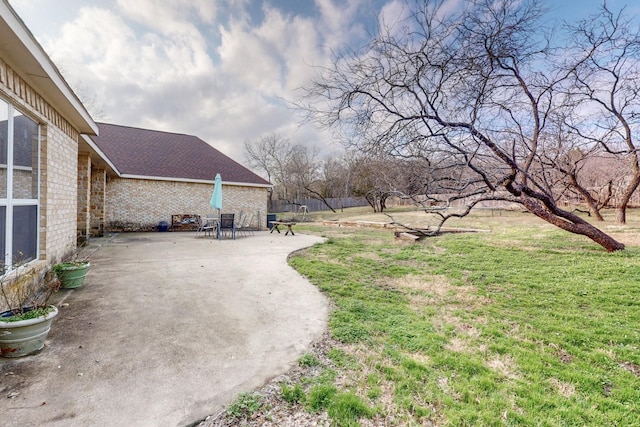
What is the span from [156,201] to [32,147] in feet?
31.4

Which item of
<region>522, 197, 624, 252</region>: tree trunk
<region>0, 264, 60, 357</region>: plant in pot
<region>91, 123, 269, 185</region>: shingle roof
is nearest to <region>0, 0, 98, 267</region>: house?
<region>0, 264, 60, 357</region>: plant in pot

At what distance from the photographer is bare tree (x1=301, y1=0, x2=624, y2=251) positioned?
655 centimetres

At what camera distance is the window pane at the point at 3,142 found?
3.11m

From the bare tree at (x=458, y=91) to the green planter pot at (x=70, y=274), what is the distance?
5.40m

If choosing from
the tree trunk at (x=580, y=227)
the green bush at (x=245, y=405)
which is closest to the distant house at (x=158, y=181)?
the green bush at (x=245, y=405)

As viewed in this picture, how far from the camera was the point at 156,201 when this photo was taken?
13.0m

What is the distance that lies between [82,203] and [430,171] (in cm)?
900

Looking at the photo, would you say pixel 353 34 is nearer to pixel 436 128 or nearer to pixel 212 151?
pixel 436 128

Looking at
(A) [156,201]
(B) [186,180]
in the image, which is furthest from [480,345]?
(A) [156,201]

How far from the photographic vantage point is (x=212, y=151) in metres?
16.6

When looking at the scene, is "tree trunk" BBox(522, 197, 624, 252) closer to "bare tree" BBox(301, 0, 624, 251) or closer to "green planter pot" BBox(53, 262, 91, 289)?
"bare tree" BBox(301, 0, 624, 251)

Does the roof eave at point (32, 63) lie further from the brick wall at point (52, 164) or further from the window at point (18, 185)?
the window at point (18, 185)

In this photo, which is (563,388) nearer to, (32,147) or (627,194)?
(32,147)

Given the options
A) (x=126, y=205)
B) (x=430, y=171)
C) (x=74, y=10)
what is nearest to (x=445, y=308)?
(x=430, y=171)
